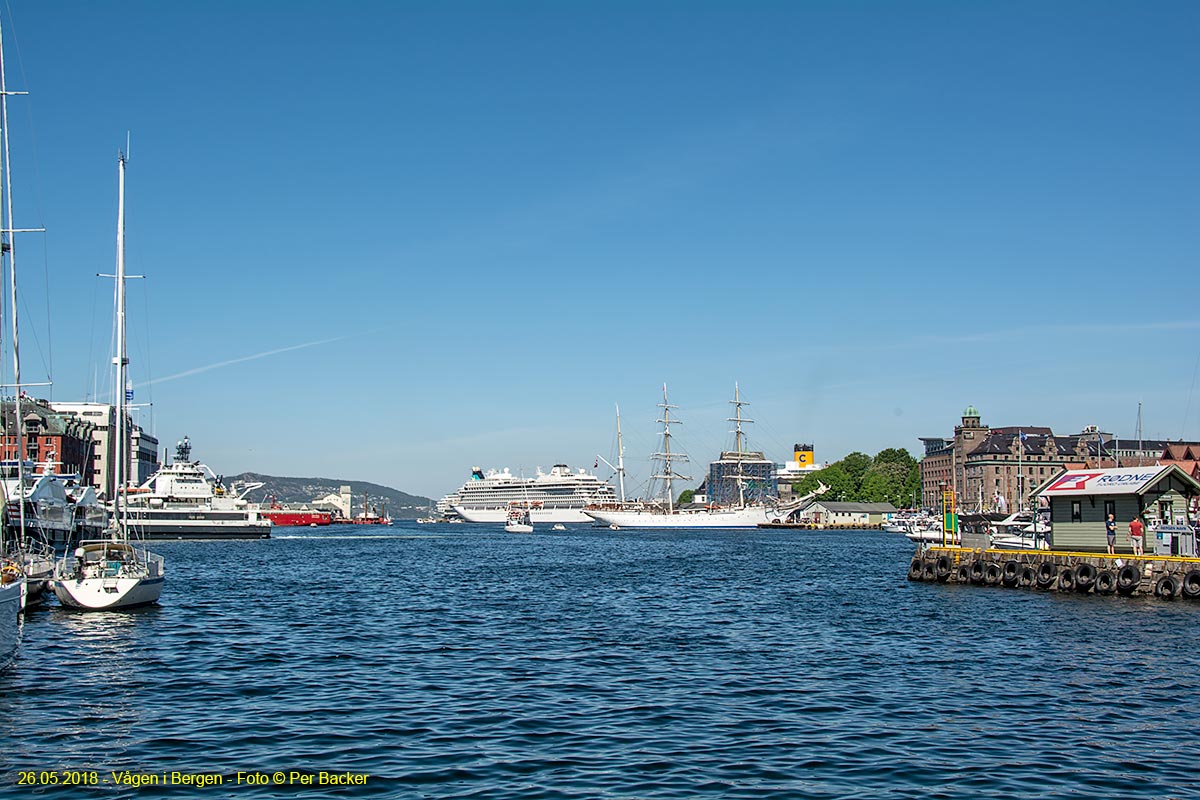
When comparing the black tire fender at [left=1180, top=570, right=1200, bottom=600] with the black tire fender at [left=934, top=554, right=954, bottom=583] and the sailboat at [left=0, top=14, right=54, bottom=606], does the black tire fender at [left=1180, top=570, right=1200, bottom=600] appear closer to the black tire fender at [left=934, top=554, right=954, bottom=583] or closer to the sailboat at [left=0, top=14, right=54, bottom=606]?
the black tire fender at [left=934, top=554, right=954, bottom=583]

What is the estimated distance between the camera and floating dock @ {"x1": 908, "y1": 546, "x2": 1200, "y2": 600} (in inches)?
1695

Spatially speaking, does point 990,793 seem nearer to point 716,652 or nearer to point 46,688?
point 716,652

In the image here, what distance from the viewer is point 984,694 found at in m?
23.6

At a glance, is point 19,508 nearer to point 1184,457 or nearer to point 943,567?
point 943,567

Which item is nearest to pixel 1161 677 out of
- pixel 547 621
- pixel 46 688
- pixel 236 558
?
pixel 547 621

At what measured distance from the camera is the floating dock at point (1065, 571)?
43062 mm

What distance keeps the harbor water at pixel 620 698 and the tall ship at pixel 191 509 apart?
88.0 m

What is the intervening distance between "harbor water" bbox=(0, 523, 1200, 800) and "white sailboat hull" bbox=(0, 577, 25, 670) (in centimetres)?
82

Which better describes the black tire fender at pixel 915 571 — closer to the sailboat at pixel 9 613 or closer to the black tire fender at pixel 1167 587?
the black tire fender at pixel 1167 587

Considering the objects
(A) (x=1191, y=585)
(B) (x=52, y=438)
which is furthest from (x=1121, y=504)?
(B) (x=52, y=438)

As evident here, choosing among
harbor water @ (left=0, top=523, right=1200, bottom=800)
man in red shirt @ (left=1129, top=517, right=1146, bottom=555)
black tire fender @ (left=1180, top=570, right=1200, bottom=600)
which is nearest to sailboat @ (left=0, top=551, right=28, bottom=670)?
harbor water @ (left=0, top=523, right=1200, bottom=800)

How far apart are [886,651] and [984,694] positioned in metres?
6.70

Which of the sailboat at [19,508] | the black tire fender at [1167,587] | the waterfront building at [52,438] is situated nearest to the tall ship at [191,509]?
the waterfront building at [52,438]

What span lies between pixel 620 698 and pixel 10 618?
14.2 metres
